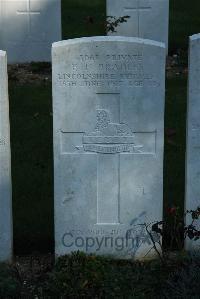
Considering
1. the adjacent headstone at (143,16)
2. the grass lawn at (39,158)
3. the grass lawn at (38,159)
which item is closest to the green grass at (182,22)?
the grass lawn at (39,158)

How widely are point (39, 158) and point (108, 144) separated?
2.24 metres

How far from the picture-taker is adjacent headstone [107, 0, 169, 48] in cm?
1061

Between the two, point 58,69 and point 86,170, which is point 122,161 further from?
point 58,69

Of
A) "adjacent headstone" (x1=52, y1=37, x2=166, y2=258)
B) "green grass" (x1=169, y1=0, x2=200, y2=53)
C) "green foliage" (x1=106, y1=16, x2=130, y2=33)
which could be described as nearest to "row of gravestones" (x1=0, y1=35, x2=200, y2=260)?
"adjacent headstone" (x1=52, y1=37, x2=166, y2=258)

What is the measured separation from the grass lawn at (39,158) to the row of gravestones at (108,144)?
53 centimetres

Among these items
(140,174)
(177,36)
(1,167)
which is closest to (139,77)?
(140,174)

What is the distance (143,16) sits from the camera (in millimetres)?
10805

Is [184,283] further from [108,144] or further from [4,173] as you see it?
[4,173]

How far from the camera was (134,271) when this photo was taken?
499cm

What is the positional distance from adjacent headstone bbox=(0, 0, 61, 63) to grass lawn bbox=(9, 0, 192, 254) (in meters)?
1.29

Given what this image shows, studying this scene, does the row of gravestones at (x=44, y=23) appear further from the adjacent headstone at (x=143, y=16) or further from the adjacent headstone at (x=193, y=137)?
the adjacent headstone at (x=193, y=137)

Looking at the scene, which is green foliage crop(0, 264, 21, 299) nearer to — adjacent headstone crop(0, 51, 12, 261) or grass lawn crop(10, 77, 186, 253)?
adjacent headstone crop(0, 51, 12, 261)

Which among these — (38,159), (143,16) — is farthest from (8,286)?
(143,16)

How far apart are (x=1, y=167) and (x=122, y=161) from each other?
0.78 metres
